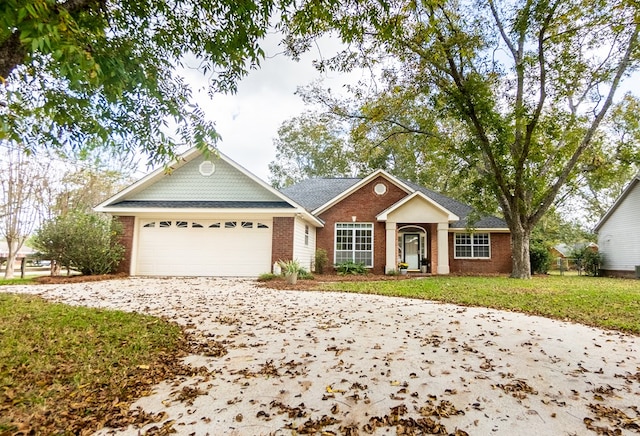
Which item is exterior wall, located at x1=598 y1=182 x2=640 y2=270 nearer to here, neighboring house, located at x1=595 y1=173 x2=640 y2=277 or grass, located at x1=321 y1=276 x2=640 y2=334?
neighboring house, located at x1=595 y1=173 x2=640 y2=277

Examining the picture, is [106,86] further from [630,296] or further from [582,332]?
[630,296]

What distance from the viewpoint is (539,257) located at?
2019 centimetres

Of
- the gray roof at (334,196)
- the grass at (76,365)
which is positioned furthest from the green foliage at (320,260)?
the grass at (76,365)

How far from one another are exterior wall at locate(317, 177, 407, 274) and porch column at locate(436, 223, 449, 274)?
264cm

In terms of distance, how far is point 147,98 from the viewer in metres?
4.53

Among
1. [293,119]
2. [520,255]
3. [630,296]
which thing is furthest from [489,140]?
[293,119]

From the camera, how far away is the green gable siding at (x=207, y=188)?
47.0 ft

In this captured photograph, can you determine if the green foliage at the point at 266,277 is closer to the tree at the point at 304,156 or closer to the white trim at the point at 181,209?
the white trim at the point at 181,209

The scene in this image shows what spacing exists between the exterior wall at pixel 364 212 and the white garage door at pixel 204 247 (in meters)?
4.88

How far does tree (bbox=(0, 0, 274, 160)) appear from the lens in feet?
11.3

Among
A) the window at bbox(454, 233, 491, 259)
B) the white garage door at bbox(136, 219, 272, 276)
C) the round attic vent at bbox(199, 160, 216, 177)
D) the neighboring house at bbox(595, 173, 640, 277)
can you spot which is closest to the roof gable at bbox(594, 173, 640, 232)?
the neighboring house at bbox(595, 173, 640, 277)

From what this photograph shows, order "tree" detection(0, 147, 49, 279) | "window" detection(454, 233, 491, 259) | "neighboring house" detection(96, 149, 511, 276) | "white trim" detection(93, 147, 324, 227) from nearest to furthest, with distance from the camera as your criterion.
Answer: "white trim" detection(93, 147, 324, 227), "neighboring house" detection(96, 149, 511, 276), "tree" detection(0, 147, 49, 279), "window" detection(454, 233, 491, 259)

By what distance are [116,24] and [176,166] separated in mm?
10166

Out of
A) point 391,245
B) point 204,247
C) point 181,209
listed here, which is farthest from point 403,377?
point 391,245
